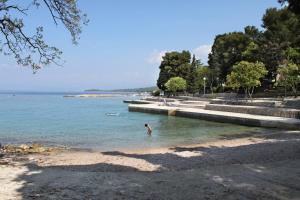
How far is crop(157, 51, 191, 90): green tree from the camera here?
96.7 meters

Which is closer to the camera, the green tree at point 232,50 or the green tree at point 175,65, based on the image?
the green tree at point 232,50

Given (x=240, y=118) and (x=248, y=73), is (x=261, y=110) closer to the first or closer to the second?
(x=240, y=118)

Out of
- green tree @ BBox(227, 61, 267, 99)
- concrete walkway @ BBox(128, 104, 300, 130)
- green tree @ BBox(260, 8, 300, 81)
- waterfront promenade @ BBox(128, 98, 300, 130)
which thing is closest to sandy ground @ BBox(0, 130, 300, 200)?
concrete walkway @ BBox(128, 104, 300, 130)

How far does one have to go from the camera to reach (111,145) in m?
23.3

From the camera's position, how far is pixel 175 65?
98.1 m

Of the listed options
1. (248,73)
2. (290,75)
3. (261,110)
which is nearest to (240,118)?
(261,110)

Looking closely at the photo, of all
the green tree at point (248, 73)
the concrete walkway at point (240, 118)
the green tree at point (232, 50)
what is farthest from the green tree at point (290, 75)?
the green tree at point (232, 50)

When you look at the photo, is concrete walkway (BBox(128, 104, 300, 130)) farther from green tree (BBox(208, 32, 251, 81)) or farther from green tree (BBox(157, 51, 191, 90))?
green tree (BBox(157, 51, 191, 90))

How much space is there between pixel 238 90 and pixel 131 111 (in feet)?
59.0

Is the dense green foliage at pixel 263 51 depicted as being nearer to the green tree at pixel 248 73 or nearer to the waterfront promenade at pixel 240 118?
the green tree at pixel 248 73

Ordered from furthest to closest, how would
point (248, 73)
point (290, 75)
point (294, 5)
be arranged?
point (248, 73) < point (290, 75) < point (294, 5)

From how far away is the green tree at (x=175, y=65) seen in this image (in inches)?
3807

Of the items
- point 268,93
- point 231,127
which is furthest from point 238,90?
point 231,127

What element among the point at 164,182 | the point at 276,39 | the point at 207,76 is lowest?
the point at 164,182
